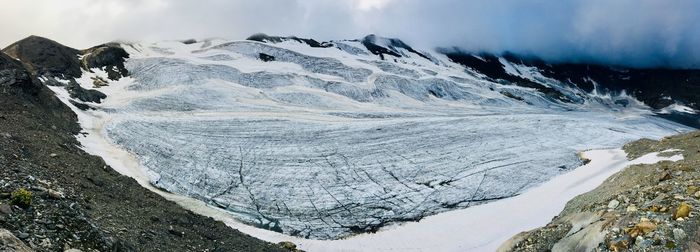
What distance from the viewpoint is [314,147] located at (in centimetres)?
3100

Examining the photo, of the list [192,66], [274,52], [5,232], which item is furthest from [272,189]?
[274,52]

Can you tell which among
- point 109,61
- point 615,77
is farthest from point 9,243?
point 615,77

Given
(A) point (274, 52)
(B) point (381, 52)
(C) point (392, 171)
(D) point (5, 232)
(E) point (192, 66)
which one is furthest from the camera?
(B) point (381, 52)

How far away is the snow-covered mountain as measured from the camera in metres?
22.8

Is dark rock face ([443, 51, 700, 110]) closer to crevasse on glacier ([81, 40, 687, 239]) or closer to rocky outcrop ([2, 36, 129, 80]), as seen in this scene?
crevasse on glacier ([81, 40, 687, 239])

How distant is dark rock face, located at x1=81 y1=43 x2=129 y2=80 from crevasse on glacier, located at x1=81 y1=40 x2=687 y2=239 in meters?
1.68

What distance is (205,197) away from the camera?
22469 millimetres

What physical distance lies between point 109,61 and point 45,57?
27.6 ft

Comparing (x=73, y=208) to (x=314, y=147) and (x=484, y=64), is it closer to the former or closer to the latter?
(x=314, y=147)

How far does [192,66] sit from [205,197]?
1544 inches

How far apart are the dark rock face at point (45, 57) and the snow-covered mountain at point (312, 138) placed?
56.4 inches

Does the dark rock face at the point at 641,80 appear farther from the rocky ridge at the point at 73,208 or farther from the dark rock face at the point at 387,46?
the rocky ridge at the point at 73,208

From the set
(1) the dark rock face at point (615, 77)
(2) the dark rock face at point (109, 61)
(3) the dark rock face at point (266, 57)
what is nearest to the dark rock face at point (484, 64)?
(1) the dark rock face at point (615, 77)

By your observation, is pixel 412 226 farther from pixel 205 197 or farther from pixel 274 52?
pixel 274 52
